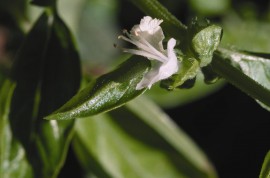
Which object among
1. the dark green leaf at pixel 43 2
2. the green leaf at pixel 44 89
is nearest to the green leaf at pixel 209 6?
the green leaf at pixel 44 89

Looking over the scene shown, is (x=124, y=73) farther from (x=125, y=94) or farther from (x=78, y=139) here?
(x=78, y=139)

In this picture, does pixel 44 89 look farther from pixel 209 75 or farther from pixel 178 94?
pixel 178 94

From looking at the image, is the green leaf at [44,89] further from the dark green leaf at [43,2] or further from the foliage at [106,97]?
the dark green leaf at [43,2]

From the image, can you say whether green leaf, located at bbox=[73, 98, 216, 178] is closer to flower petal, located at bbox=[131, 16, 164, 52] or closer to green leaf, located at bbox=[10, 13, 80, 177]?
green leaf, located at bbox=[10, 13, 80, 177]

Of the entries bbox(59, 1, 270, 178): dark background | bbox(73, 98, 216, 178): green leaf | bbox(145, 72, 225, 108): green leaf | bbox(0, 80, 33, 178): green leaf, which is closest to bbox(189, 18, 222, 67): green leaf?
bbox(0, 80, 33, 178): green leaf

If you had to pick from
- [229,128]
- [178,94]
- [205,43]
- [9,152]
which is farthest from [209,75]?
[229,128]
